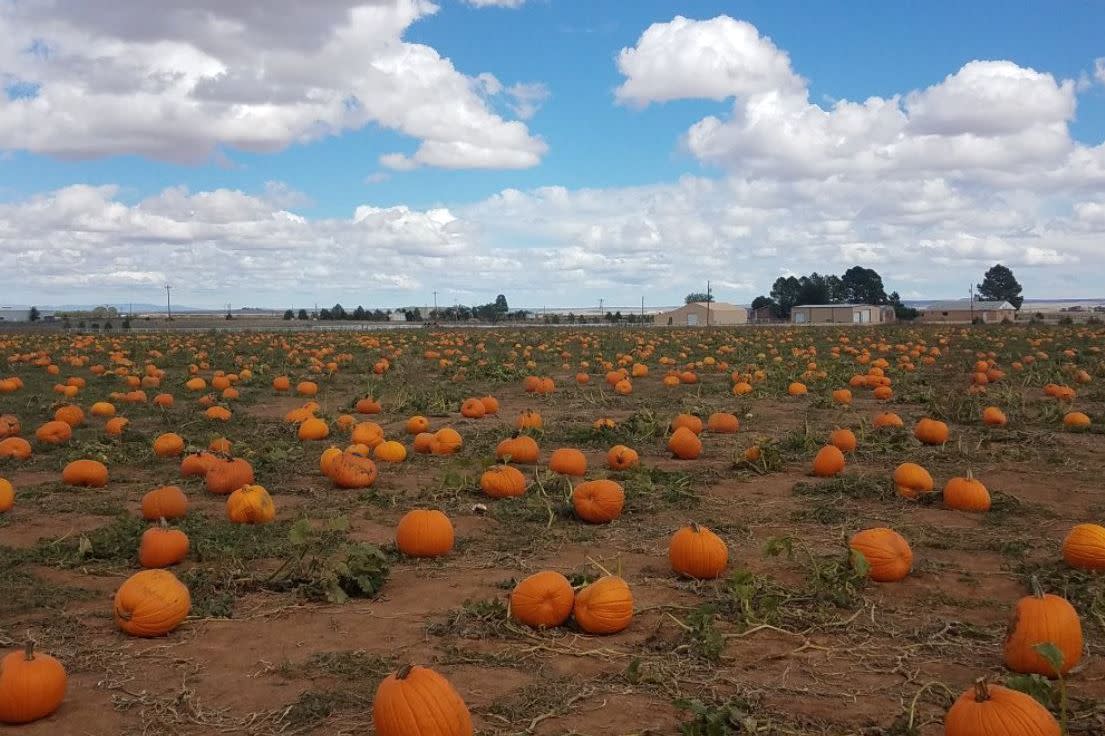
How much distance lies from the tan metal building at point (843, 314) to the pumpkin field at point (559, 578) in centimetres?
7774

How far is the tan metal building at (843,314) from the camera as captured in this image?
88.6 m

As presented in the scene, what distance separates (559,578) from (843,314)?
88.6 m

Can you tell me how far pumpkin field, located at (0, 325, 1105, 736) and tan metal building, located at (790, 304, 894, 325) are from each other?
77.7 m

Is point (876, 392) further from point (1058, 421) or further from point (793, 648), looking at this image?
point (793, 648)

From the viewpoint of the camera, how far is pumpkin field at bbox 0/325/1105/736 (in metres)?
4.42

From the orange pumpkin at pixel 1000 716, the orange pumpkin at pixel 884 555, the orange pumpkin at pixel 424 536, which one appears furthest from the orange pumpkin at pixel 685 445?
the orange pumpkin at pixel 1000 716

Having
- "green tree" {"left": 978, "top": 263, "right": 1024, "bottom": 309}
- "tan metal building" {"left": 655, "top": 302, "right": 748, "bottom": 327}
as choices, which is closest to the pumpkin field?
"tan metal building" {"left": 655, "top": 302, "right": 748, "bottom": 327}

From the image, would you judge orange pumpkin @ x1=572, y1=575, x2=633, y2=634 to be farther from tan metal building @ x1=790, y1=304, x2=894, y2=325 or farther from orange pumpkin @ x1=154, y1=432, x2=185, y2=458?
tan metal building @ x1=790, y1=304, x2=894, y2=325

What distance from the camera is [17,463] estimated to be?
10.9 metres

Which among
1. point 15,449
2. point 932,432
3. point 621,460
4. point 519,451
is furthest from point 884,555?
point 15,449

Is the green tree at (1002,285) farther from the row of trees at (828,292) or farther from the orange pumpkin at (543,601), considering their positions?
the orange pumpkin at (543,601)

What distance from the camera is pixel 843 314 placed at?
89250mm

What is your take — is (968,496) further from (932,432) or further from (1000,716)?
(1000,716)

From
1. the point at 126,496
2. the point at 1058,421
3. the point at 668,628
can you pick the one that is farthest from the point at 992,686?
the point at 1058,421
